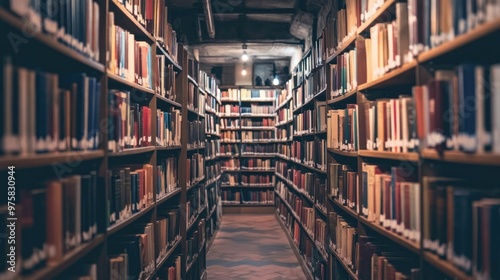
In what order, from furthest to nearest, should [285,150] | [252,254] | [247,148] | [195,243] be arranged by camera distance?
[247,148] < [285,150] < [252,254] < [195,243]

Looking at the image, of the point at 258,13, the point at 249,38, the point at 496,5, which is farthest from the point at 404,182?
the point at 249,38

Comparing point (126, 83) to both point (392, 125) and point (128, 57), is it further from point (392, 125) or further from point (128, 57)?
point (392, 125)

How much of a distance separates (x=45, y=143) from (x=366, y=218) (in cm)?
198

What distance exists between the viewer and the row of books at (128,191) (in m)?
2.13

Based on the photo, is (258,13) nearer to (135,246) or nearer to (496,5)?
(135,246)

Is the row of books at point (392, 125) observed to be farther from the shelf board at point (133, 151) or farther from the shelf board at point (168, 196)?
the shelf board at point (168, 196)

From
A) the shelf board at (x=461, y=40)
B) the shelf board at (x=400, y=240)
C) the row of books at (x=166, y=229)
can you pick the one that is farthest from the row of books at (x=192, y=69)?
the shelf board at (x=461, y=40)

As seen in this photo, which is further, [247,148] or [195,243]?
[247,148]

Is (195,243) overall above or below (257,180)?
below

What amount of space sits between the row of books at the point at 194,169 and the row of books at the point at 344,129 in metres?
1.50

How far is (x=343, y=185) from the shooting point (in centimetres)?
338

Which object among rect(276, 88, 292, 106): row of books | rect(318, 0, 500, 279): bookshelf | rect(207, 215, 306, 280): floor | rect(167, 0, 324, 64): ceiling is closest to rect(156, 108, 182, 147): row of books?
rect(318, 0, 500, 279): bookshelf

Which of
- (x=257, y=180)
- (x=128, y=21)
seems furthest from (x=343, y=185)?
(x=257, y=180)

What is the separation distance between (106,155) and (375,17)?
1700mm
